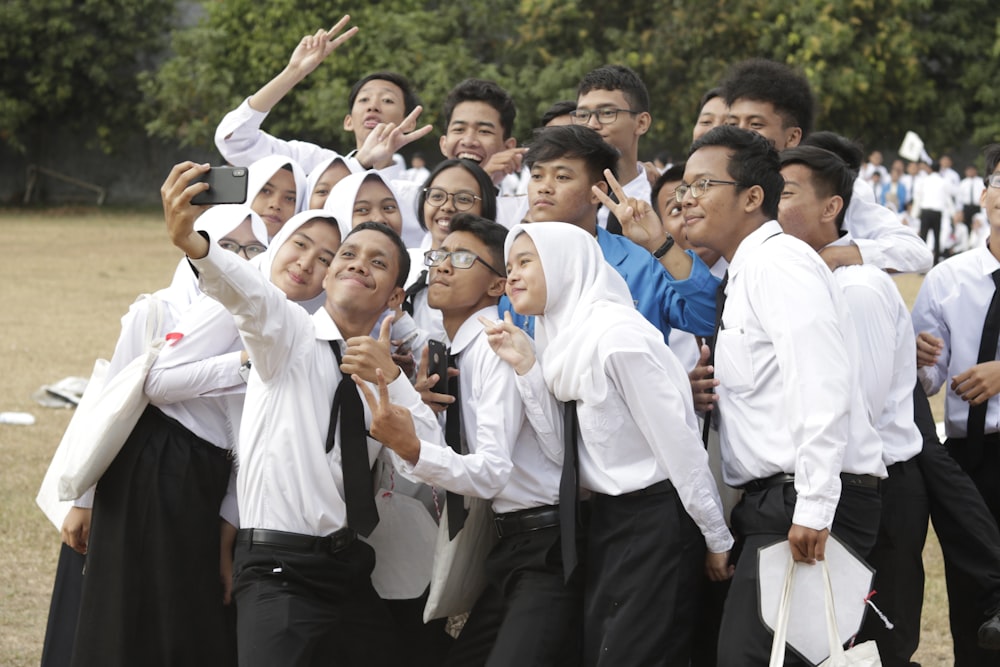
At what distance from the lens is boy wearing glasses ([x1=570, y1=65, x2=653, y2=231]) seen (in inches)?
204

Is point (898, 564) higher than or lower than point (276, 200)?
lower

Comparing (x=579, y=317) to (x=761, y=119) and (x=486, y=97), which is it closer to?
(x=761, y=119)

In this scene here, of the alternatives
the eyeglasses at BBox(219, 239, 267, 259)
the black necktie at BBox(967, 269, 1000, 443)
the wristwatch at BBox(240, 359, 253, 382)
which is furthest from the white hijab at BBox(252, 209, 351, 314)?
the black necktie at BBox(967, 269, 1000, 443)

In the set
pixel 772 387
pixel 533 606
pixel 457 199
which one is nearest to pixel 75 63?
pixel 457 199

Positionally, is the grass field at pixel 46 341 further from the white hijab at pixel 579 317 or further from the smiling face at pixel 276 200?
the white hijab at pixel 579 317

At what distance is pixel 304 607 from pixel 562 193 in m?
1.64

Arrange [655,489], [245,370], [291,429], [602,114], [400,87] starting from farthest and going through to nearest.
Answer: [400,87] → [602,114] → [245,370] → [291,429] → [655,489]

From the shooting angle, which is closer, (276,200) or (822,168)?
(822,168)

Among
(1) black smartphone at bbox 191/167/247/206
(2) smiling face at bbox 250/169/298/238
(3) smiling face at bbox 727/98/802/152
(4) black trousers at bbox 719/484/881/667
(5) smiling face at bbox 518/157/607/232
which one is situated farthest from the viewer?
(2) smiling face at bbox 250/169/298/238

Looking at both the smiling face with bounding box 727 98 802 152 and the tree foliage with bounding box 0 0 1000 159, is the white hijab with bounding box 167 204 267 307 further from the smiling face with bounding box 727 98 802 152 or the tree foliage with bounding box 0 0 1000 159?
the tree foliage with bounding box 0 0 1000 159

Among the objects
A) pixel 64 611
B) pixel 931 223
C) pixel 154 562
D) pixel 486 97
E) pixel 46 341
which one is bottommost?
pixel 46 341

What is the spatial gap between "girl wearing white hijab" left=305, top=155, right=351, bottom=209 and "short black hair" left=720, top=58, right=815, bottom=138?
1.59 metres

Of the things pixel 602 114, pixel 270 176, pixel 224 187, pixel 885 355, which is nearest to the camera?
pixel 224 187

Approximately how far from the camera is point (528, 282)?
12.2ft
